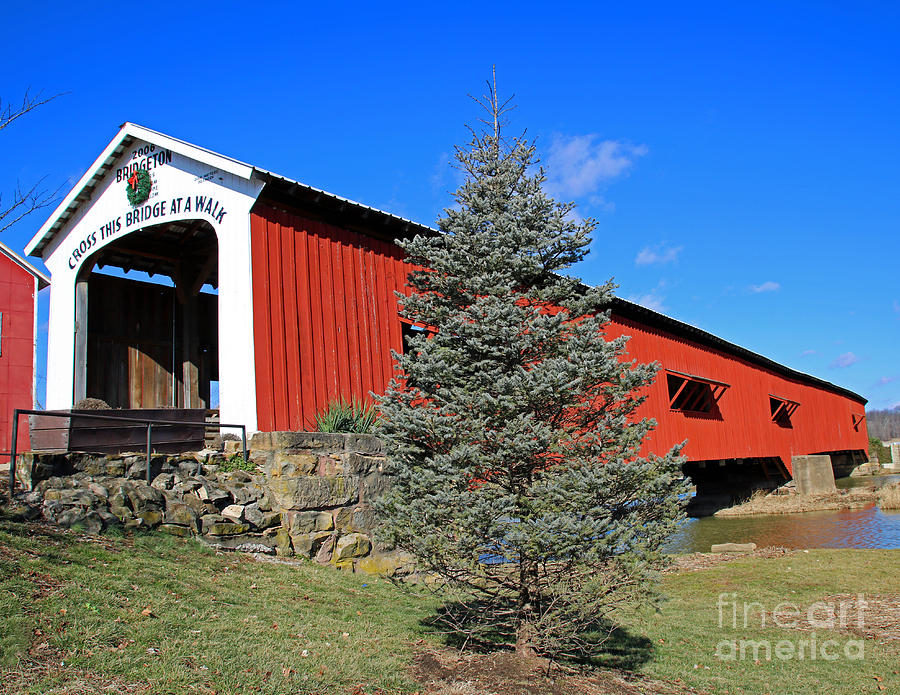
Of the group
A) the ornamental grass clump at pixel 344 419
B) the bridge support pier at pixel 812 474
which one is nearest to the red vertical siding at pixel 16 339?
the ornamental grass clump at pixel 344 419

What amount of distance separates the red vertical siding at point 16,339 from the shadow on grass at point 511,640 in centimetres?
956

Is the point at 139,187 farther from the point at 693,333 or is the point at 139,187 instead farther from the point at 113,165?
the point at 693,333

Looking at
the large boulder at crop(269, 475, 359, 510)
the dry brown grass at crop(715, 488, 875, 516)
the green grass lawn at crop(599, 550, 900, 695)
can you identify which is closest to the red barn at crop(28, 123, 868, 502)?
the large boulder at crop(269, 475, 359, 510)

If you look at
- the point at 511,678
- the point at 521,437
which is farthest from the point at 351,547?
the point at 521,437

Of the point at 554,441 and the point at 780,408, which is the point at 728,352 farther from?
the point at 554,441

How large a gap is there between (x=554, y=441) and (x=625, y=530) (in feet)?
2.85

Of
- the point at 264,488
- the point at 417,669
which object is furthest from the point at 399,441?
the point at 264,488

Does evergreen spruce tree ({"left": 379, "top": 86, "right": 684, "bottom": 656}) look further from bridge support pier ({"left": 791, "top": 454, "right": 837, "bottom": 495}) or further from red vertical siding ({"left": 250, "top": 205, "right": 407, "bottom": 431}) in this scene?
bridge support pier ({"left": 791, "top": 454, "right": 837, "bottom": 495})

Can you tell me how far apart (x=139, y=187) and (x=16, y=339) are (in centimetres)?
401

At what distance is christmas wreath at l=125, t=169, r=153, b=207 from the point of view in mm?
11883

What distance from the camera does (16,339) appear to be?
13.1 metres

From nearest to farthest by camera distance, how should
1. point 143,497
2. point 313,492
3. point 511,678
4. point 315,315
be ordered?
point 511,678, point 143,497, point 313,492, point 315,315

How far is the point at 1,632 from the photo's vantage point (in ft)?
14.8

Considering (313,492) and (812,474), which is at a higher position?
(313,492)
